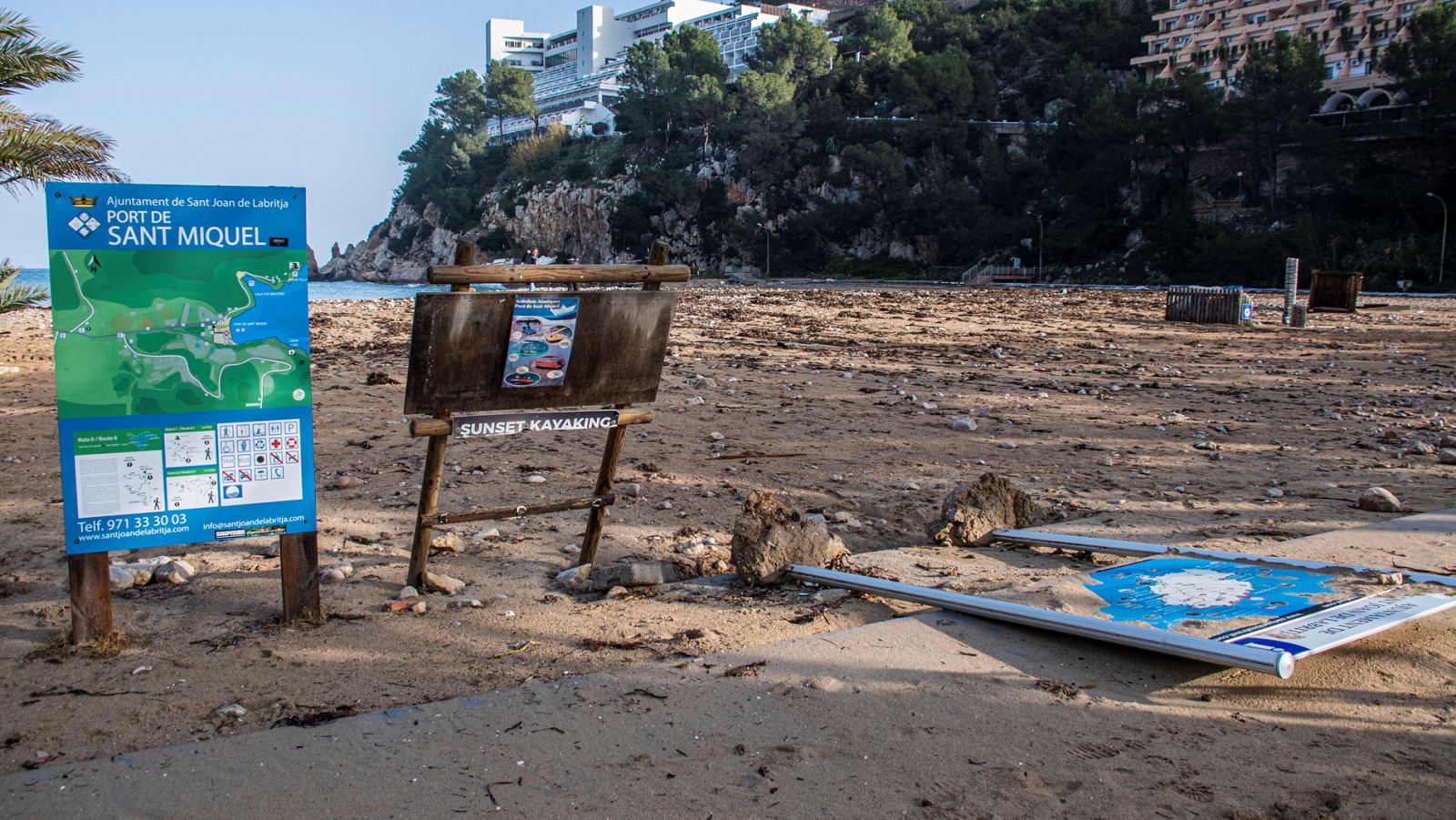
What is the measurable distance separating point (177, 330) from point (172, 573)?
4.71 ft

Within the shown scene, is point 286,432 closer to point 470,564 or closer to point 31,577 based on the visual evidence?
point 470,564

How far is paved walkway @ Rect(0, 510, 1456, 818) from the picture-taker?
270cm

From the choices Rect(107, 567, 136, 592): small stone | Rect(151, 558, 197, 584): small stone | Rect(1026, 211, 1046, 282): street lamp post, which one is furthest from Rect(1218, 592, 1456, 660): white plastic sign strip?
Rect(1026, 211, 1046, 282): street lamp post

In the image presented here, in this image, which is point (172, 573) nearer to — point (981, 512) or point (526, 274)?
point (526, 274)

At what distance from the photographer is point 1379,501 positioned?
6.07m

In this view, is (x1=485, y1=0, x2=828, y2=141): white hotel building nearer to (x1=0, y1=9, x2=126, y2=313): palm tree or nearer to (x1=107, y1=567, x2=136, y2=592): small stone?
(x1=0, y1=9, x2=126, y2=313): palm tree

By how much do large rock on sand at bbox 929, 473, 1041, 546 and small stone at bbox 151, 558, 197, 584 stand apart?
359 cm

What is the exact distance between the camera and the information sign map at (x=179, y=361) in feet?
11.7

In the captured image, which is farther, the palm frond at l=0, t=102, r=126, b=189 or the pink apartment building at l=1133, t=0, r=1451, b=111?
the pink apartment building at l=1133, t=0, r=1451, b=111

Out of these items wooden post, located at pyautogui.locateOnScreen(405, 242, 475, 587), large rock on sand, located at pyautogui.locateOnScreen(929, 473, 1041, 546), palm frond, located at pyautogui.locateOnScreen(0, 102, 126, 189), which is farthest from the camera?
palm frond, located at pyautogui.locateOnScreen(0, 102, 126, 189)

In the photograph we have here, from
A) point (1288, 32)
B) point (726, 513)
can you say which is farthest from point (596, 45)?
point (726, 513)

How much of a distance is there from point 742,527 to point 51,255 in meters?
2.88

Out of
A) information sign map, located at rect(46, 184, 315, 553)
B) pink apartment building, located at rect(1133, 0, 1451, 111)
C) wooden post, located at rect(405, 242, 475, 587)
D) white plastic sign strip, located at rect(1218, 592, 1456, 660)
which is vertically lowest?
white plastic sign strip, located at rect(1218, 592, 1456, 660)

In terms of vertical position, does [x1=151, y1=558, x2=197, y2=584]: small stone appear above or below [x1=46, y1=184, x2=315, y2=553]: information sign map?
below
